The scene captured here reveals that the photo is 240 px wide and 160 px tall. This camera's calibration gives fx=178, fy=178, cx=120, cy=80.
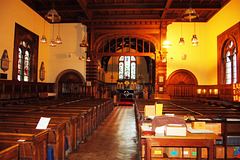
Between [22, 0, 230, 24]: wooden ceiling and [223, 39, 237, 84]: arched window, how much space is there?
2.45 metres

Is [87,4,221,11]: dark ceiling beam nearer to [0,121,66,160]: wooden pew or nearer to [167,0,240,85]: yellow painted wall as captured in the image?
[167,0,240,85]: yellow painted wall

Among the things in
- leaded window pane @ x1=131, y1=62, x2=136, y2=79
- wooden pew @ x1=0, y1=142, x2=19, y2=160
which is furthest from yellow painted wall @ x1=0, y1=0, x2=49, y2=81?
leaded window pane @ x1=131, y1=62, x2=136, y2=79

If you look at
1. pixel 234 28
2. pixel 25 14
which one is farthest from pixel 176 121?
pixel 25 14

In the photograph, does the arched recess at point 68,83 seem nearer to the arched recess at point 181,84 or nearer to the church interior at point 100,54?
the church interior at point 100,54

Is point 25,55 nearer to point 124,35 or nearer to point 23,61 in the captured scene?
point 23,61

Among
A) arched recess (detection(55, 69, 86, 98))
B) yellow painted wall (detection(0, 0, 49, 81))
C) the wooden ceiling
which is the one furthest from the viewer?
arched recess (detection(55, 69, 86, 98))

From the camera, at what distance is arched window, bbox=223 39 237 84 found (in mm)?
10000

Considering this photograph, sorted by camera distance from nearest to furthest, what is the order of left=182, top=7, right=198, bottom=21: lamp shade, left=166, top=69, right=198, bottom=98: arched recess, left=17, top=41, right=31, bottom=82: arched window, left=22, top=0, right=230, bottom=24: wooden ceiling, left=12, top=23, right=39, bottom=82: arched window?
left=182, top=7, right=198, bottom=21: lamp shade, left=12, top=23, right=39, bottom=82: arched window, left=17, top=41, right=31, bottom=82: arched window, left=22, top=0, right=230, bottom=24: wooden ceiling, left=166, top=69, right=198, bottom=98: arched recess

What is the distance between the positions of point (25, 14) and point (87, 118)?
339 inches

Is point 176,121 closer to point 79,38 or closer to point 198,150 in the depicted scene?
point 198,150

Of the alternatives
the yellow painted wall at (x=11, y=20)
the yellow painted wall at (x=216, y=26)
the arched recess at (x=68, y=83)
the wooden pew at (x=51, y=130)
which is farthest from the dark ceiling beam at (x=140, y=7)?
the wooden pew at (x=51, y=130)

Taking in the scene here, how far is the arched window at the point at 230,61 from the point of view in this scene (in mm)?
10000

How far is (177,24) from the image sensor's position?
13102mm

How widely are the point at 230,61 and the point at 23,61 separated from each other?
12.3 meters
